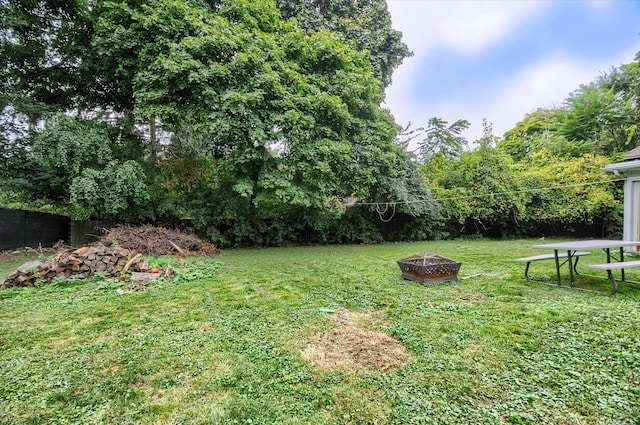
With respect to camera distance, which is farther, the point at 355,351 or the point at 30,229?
the point at 30,229

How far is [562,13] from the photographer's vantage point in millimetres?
3262

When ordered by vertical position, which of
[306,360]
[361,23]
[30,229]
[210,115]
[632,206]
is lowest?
[306,360]

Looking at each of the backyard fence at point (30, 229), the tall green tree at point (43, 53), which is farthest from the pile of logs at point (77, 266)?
the tall green tree at point (43, 53)

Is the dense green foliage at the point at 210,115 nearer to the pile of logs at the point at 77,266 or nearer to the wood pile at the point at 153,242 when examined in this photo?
the wood pile at the point at 153,242

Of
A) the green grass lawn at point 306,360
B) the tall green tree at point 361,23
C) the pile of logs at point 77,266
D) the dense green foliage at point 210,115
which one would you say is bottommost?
the green grass lawn at point 306,360

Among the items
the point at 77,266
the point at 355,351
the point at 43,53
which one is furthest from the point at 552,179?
the point at 43,53

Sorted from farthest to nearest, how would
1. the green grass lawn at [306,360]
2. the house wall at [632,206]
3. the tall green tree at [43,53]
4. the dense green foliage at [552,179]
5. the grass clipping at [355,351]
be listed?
1. the dense green foliage at [552,179]
2. the tall green tree at [43,53]
3. the house wall at [632,206]
4. the grass clipping at [355,351]
5. the green grass lawn at [306,360]

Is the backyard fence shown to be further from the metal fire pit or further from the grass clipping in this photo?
the metal fire pit

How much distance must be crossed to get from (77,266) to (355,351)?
486cm

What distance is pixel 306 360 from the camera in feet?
7.10

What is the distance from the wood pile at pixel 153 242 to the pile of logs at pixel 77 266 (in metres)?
1.10

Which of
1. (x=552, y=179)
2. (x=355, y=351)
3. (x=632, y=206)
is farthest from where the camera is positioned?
(x=552, y=179)

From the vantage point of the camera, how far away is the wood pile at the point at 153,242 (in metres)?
6.59

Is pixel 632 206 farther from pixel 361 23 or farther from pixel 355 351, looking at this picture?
pixel 361 23
